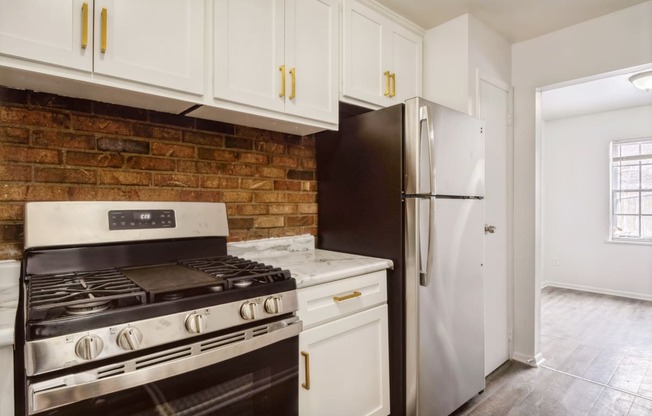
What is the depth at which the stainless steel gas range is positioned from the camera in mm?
846

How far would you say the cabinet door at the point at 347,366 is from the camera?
4.76 ft

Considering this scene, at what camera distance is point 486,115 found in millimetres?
2451

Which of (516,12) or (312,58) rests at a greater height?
(516,12)

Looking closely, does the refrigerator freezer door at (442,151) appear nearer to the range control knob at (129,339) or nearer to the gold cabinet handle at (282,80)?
the gold cabinet handle at (282,80)

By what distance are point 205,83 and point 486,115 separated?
6.24ft

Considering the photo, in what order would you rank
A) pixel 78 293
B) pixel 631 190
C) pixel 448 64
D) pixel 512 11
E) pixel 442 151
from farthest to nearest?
1. pixel 631 190
2. pixel 448 64
3. pixel 512 11
4. pixel 442 151
5. pixel 78 293

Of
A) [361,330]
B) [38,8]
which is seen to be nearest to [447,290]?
[361,330]

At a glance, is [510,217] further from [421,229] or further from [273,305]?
[273,305]

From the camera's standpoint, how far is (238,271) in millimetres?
1321

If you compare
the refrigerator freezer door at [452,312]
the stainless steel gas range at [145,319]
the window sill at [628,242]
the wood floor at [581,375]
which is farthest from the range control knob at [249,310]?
the window sill at [628,242]

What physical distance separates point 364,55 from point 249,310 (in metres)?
1.54

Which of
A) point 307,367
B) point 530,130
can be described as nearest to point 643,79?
point 530,130

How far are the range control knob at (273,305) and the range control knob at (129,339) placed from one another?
1.34 feet

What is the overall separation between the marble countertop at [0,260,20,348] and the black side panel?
144 cm
